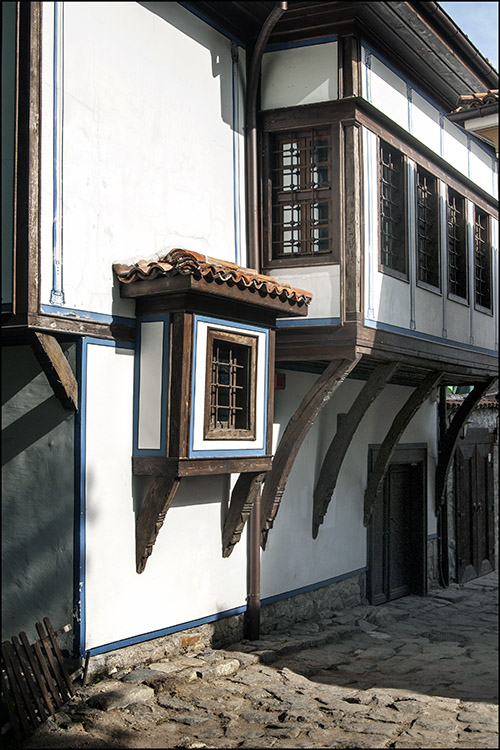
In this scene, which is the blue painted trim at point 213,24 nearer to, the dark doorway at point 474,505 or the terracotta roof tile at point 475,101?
the terracotta roof tile at point 475,101

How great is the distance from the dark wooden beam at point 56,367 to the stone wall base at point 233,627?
1.99 m

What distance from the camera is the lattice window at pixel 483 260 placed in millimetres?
11820

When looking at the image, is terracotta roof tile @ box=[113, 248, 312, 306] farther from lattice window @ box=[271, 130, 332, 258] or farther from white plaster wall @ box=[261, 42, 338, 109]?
white plaster wall @ box=[261, 42, 338, 109]

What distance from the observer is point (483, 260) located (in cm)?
1202

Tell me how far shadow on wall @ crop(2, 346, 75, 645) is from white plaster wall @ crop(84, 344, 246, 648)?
0.57 feet

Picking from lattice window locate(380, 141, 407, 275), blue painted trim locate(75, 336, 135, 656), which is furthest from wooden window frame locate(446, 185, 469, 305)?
blue painted trim locate(75, 336, 135, 656)

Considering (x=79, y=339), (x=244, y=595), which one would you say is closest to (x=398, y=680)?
(x=244, y=595)

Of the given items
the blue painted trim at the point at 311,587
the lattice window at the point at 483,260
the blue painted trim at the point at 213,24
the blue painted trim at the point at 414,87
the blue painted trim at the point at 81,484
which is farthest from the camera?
the lattice window at the point at 483,260

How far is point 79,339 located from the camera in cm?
674

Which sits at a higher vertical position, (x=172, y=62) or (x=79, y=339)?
(x=172, y=62)

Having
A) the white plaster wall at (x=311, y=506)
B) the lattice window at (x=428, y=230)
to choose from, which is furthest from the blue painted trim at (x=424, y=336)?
the white plaster wall at (x=311, y=506)

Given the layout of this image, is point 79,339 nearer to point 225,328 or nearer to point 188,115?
point 225,328

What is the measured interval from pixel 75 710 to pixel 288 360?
3903mm

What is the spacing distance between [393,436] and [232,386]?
3825 mm
